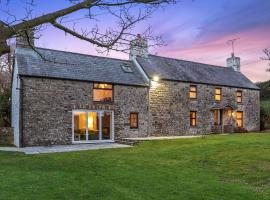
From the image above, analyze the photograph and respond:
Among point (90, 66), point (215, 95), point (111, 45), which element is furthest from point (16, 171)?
point (215, 95)

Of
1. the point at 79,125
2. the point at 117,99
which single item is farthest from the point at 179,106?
the point at 79,125

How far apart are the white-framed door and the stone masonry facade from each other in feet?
1.10

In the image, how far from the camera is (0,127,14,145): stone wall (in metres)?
20.1

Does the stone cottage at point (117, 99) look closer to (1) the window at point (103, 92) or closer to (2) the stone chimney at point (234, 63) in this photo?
(1) the window at point (103, 92)

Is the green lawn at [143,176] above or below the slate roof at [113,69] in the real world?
below

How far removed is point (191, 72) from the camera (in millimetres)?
27969

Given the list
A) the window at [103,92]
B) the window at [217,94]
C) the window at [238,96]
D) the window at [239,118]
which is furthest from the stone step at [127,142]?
the window at [238,96]

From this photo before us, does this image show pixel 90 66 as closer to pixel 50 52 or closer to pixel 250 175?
pixel 50 52

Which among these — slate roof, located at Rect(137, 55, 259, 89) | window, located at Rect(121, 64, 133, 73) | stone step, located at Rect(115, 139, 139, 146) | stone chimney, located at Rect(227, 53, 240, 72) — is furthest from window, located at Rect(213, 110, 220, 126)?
stone step, located at Rect(115, 139, 139, 146)

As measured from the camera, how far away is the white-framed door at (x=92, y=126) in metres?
20.3

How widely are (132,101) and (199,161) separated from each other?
10873 millimetres

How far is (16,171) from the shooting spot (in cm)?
1005

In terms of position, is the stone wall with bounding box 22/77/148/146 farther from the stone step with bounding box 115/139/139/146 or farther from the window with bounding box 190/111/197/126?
the window with bounding box 190/111/197/126

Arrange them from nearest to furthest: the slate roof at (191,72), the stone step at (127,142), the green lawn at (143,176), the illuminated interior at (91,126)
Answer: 1. the green lawn at (143,176)
2. the stone step at (127,142)
3. the illuminated interior at (91,126)
4. the slate roof at (191,72)
